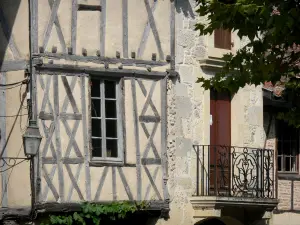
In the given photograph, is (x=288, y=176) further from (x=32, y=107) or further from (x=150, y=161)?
(x=32, y=107)

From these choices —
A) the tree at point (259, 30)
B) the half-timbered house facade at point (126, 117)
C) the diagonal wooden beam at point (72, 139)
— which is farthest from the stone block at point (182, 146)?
the tree at point (259, 30)

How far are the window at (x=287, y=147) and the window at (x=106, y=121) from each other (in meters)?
5.40

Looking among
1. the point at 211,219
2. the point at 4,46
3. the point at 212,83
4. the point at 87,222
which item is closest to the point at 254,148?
the point at 211,219

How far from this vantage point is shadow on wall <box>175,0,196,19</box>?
26172mm

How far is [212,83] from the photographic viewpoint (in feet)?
64.4

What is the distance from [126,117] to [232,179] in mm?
2836

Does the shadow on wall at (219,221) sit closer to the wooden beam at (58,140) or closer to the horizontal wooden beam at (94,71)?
Result: the horizontal wooden beam at (94,71)

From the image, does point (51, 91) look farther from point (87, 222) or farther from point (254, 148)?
point (254, 148)

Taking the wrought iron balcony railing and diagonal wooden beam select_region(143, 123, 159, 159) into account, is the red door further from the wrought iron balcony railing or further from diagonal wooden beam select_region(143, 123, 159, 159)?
diagonal wooden beam select_region(143, 123, 159, 159)

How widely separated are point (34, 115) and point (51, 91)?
594 mm

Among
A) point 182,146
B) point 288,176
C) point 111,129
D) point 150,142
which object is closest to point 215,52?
point 182,146

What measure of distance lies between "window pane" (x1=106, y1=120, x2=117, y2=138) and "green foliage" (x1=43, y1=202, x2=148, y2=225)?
1.28 meters

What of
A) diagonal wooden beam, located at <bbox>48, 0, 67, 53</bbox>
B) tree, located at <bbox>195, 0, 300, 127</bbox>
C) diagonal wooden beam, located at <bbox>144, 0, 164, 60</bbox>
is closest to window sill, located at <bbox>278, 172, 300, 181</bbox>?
diagonal wooden beam, located at <bbox>144, 0, 164, 60</bbox>

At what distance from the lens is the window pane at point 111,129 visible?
82.2 feet
